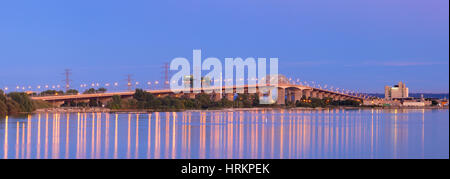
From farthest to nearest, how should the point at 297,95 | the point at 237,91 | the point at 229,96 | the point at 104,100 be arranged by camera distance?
the point at 297,95 → the point at 229,96 → the point at 237,91 → the point at 104,100

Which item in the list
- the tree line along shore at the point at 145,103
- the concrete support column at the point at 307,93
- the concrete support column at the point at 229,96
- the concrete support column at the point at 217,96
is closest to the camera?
the tree line along shore at the point at 145,103

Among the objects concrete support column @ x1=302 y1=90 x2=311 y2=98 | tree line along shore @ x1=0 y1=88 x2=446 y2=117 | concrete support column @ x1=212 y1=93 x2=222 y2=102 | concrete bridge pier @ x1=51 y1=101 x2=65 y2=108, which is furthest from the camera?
concrete support column @ x1=302 y1=90 x2=311 y2=98

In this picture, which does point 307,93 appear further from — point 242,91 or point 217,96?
point 217,96

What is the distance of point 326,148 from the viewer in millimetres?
17703

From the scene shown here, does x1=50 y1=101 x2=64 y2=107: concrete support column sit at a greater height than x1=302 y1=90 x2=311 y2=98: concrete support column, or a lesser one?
lesser

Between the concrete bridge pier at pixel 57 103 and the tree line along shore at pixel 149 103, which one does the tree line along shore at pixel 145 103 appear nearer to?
the tree line along shore at pixel 149 103

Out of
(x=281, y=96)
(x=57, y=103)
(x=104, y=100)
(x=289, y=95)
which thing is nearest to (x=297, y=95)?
(x=289, y=95)

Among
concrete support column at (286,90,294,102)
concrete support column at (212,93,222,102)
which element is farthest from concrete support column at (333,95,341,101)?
concrete support column at (212,93,222,102)

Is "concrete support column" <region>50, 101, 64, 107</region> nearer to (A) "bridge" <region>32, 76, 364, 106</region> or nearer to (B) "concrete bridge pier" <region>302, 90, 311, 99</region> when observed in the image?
(A) "bridge" <region>32, 76, 364, 106</region>

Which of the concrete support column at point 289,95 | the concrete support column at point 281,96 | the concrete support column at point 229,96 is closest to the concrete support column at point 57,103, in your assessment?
the concrete support column at point 229,96
